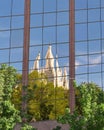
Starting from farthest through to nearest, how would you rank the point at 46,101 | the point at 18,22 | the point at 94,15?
the point at 18,22 < the point at 94,15 < the point at 46,101

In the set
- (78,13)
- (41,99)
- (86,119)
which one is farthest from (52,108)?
(86,119)

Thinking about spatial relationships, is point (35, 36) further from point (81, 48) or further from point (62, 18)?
point (81, 48)

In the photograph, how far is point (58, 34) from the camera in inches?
1511

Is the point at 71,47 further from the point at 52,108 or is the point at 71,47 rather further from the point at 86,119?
the point at 86,119

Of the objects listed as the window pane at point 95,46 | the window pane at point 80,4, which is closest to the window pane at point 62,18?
the window pane at point 80,4

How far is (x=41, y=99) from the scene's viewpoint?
121ft

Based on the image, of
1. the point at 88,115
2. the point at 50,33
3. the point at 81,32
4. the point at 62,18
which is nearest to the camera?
the point at 88,115

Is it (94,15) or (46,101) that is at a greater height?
(94,15)

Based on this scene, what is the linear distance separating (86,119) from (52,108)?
1416cm

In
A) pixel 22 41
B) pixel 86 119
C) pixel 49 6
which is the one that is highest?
pixel 49 6

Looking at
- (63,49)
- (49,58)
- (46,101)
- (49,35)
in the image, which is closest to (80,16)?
(49,35)

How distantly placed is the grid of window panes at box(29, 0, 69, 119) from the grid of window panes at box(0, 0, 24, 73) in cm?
94

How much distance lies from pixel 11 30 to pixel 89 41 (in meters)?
6.64

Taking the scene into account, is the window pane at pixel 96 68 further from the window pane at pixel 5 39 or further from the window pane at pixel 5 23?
the window pane at pixel 5 23
